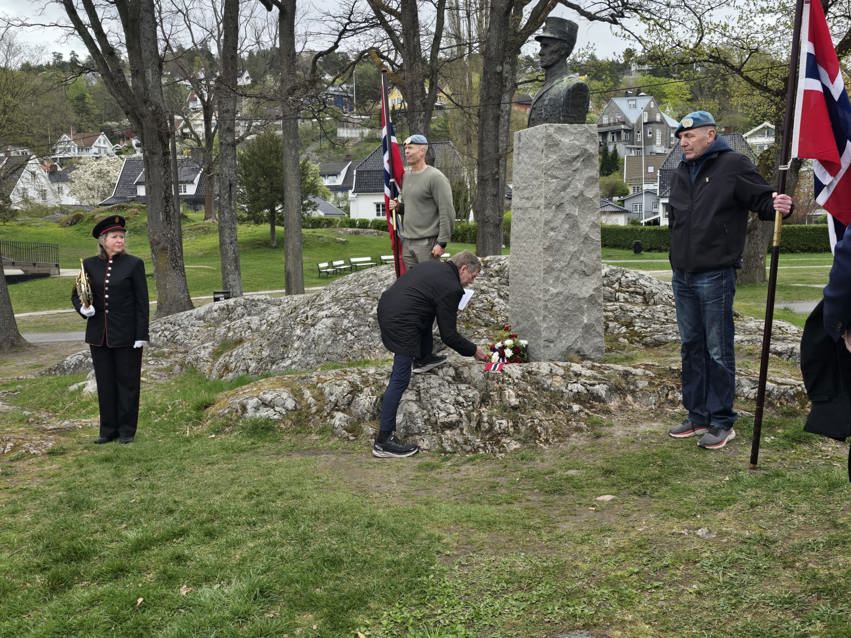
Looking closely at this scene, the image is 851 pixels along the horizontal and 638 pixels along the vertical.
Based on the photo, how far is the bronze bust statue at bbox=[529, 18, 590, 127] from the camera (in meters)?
7.88

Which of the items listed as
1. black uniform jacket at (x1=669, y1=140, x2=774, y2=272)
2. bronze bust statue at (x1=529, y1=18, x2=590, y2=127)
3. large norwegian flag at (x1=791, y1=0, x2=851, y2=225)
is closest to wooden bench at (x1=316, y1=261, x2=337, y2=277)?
bronze bust statue at (x1=529, y1=18, x2=590, y2=127)

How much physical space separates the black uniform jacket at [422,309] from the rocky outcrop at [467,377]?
809 mm

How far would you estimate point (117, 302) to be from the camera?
697 cm

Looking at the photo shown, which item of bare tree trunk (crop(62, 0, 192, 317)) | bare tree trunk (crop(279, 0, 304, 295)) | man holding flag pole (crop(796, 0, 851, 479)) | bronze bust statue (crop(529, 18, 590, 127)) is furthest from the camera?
bare tree trunk (crop(279, 0, 304, 295))

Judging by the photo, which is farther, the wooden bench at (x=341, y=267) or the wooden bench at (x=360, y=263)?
the wooden bench at (x=360, y=263)

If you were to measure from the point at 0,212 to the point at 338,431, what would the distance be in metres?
36.0

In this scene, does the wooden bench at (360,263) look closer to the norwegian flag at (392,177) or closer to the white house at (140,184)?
the norwegian flag at (392,177)

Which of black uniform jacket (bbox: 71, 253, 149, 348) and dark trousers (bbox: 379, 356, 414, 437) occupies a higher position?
black uniform jacket (bbox: 71, 253, 149, 348)

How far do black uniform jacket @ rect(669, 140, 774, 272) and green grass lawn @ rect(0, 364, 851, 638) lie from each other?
149 cm

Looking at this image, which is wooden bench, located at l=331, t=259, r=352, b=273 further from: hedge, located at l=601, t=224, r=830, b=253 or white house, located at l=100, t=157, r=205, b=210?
white house, located at l=100, t=157, r=205, b=210

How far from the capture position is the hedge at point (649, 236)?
120ft

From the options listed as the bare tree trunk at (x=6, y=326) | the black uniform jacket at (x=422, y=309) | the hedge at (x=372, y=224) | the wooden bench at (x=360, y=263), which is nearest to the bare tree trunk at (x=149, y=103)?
the bare tree trunk at (x=6, y=326)

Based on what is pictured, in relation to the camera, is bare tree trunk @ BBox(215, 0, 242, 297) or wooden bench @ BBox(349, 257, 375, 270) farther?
wooden bench @ BBox(349, 257, 375, 270)

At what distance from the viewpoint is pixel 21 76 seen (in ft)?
94.8
